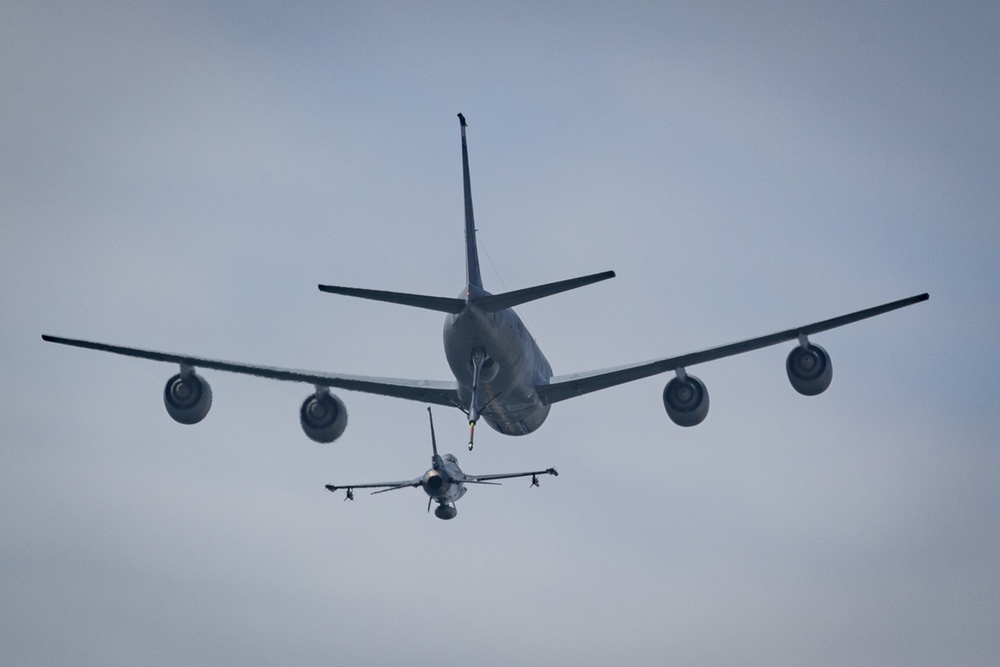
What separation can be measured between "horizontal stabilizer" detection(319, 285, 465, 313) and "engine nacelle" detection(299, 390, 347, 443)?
8970 mm

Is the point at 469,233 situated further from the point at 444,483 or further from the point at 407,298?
the point at 444,483

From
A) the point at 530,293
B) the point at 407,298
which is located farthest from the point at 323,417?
the point at 530,293

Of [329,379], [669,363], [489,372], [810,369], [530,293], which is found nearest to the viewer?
[530,293]

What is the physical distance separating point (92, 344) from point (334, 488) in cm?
2104

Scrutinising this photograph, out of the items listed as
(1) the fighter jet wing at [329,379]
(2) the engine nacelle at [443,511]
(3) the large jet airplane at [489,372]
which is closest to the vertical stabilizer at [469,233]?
(3) the large jet airplane at [489,372]

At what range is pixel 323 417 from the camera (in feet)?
152

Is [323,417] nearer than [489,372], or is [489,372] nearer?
[489,372]

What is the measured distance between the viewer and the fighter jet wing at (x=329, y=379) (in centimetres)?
4416

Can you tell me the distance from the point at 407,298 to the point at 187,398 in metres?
12.1

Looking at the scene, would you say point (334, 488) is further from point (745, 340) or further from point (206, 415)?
point (745, 340)

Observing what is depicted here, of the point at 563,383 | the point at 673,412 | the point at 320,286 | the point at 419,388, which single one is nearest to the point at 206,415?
the point at 419,388

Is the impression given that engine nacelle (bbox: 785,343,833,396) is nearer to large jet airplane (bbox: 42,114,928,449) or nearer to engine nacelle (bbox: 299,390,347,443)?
large jet airplane (bbox: 42,114,928,449)

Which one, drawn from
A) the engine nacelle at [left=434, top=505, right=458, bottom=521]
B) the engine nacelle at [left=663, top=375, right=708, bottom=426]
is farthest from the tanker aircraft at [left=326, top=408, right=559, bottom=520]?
the engine nacelle at [left=663, top=375, right=708, bottom=426]

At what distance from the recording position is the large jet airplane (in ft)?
130
